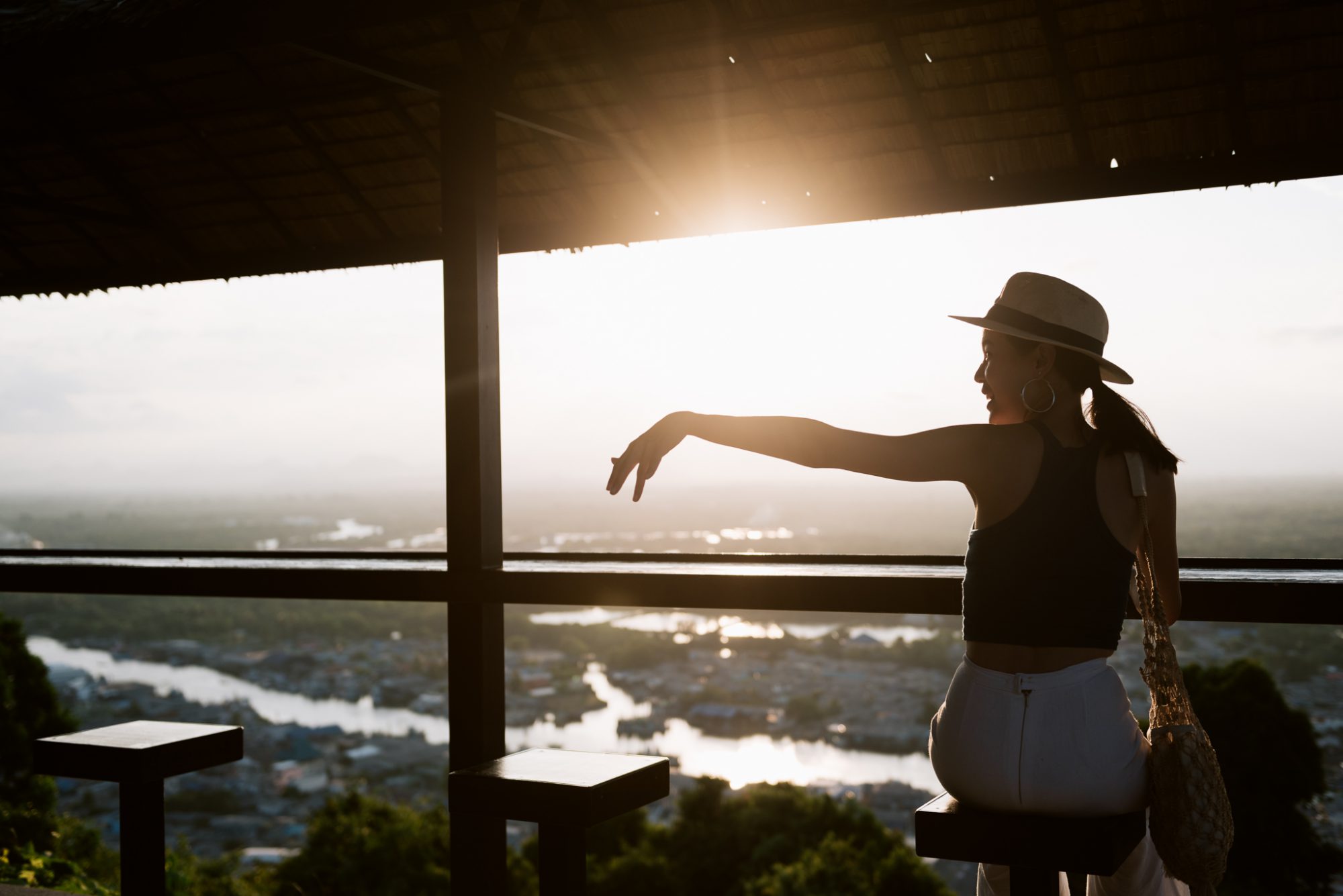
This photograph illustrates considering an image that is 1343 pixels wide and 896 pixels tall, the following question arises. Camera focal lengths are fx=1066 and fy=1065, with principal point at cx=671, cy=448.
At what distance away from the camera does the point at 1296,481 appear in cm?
14500

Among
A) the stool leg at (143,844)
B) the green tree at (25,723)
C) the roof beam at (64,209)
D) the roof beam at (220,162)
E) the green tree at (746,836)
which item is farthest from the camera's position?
the green tree at (746,836)

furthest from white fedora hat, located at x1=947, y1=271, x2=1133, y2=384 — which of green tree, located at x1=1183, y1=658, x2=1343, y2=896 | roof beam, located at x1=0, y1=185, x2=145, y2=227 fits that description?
green tree, located at x1=1183, y1=658, x2=1343, y2=896

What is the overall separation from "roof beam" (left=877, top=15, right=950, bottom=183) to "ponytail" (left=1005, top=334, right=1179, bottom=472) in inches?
65.2

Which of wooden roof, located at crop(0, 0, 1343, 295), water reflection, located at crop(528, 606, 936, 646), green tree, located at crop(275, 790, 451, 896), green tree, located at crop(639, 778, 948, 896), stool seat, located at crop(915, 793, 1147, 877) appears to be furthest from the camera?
water reflection, located at crop(528, 606, 936, 646)

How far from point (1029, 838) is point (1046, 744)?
0.15 m

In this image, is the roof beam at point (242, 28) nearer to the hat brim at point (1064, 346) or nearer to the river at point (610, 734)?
the hat brim at point (1064, 346)

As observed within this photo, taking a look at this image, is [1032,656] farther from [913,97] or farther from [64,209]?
[64,209]

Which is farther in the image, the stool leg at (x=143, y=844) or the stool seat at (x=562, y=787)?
the stool leg at (x=143, y=844)

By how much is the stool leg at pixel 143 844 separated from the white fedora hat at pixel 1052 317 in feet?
8.51

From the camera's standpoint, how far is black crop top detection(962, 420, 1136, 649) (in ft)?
5.92

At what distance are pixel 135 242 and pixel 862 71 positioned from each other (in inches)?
142

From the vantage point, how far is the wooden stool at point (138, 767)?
2.94 meters

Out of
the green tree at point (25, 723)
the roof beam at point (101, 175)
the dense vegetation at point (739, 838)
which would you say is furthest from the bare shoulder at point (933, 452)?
the dense vegetation at point (739, 838)

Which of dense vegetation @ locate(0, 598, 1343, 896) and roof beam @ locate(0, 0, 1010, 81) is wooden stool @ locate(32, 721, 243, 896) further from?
dense vegetation @ locate(0, 598, 1343, 896)
